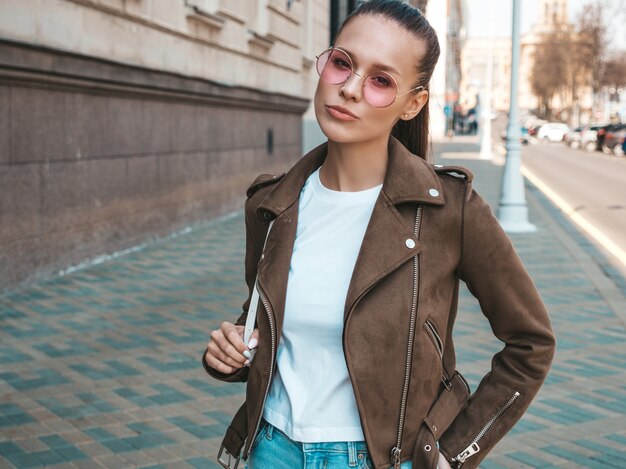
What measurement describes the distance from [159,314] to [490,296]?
5.59 metres

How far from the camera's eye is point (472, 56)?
165750 mm

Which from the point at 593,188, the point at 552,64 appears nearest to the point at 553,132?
the point at 552,64

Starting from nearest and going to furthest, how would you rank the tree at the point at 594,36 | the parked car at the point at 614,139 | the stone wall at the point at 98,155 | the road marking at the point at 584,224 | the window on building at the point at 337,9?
the stone wall at the point at 98,155 → the road marking at the point at 584,224 → the window on building at the point at 337,9 → the parked car at the point at 614,139 → the tree at the point at 594,36

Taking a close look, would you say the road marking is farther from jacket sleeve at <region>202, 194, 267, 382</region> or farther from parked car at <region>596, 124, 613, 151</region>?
parked car at <region>596, 124, 613, 151</region>

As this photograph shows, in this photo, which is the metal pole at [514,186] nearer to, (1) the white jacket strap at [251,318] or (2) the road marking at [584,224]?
(2) the road marking at [584,224]

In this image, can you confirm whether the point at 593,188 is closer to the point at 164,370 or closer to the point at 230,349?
the point at 164,370

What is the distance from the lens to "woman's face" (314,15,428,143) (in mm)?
1888

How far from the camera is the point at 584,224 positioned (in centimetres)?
1504

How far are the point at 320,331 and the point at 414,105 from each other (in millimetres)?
550

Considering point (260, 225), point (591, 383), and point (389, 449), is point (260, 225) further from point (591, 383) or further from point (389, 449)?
point (591, 383)

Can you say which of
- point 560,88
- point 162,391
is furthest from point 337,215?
point 560,88

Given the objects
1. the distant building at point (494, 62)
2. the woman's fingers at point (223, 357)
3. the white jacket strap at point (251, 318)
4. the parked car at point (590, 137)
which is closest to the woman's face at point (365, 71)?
the white jacket strap at point (251, 318)

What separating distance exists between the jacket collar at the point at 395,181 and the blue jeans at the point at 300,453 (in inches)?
18.9

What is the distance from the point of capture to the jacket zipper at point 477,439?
1930mm
